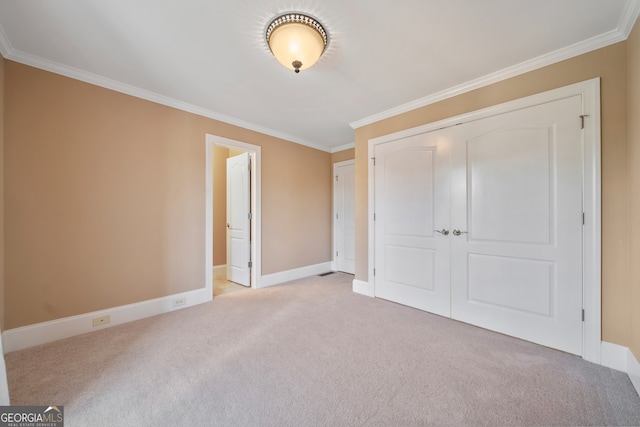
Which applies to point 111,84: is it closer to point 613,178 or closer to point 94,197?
point 94,197

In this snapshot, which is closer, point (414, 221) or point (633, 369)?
point (633, 369)

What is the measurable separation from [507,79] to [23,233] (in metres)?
4.54

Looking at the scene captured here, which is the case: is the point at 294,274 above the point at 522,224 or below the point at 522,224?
below

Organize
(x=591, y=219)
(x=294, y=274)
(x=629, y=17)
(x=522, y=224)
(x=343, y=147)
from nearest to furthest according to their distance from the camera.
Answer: (x=629, y=17)
(x=591, y=219)
(x=522, y=224)
(x=294, y=274)
(x=343, y=147)

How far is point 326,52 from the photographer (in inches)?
80.1

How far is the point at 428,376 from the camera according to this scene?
1739 mm

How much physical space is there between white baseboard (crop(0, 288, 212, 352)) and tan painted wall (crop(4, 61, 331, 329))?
0.07 metres

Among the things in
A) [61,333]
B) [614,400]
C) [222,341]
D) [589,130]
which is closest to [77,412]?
[222,341]

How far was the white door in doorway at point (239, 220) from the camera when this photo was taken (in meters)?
3.82

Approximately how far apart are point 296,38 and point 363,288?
300 cm

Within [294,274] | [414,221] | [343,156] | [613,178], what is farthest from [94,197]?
Answer: [613,178]

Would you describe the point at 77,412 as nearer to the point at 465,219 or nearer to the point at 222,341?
the point at 222,341

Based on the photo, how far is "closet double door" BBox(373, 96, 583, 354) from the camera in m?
2.03

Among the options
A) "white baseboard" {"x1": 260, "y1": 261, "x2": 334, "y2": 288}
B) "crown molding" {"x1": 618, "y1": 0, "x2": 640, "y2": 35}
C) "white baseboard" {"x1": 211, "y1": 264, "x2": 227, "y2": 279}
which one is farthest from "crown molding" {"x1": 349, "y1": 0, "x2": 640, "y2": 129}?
"white baseboard" {"x1": 211, "y1": 264, "x2": 227, "y2": 279}
